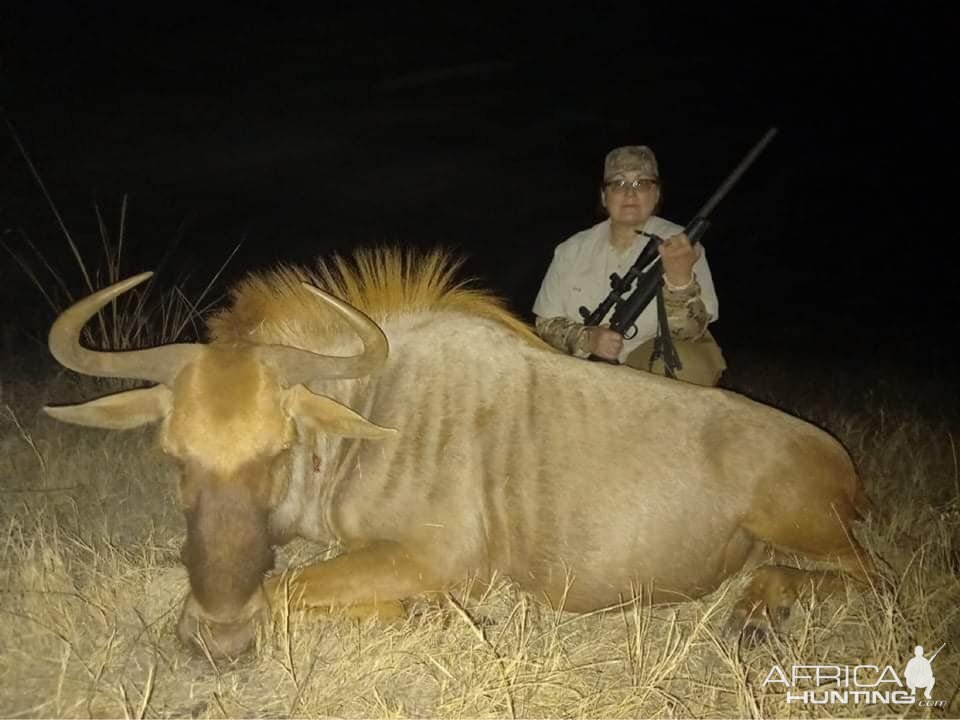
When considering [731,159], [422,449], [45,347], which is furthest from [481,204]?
[422,449]

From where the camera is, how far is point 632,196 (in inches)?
202

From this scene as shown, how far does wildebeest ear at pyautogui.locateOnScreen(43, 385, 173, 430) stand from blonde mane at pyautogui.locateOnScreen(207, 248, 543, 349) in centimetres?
45

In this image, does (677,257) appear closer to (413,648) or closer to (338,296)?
(338,296)

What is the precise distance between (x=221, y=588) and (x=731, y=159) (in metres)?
30.7

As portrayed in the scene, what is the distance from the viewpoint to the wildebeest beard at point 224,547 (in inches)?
99.0

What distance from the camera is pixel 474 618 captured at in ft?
10.2

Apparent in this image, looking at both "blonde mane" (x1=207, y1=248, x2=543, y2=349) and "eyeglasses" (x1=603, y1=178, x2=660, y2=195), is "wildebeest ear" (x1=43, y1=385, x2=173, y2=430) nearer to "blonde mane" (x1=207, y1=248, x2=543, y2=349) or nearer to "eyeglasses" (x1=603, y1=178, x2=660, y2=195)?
"blonde mane" (x1=207, y1=248, x2=543, y2=349)

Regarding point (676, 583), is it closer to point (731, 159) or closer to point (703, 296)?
point (703, 296)

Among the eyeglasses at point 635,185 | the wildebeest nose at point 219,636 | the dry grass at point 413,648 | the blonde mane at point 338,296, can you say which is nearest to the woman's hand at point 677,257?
the eyeglasses at point 635,185

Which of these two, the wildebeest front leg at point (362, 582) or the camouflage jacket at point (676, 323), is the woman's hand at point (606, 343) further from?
the wildebeest front leg at point (362, 582)

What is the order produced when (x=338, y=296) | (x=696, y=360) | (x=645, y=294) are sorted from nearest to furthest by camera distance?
(x=338, y=296), (x=645, y=294), (x=696, y=360)

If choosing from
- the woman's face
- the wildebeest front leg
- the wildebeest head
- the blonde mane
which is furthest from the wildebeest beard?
the woman's face

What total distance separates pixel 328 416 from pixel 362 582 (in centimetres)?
61

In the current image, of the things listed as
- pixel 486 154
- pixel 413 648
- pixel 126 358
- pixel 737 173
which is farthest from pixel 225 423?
pixel 486 154
